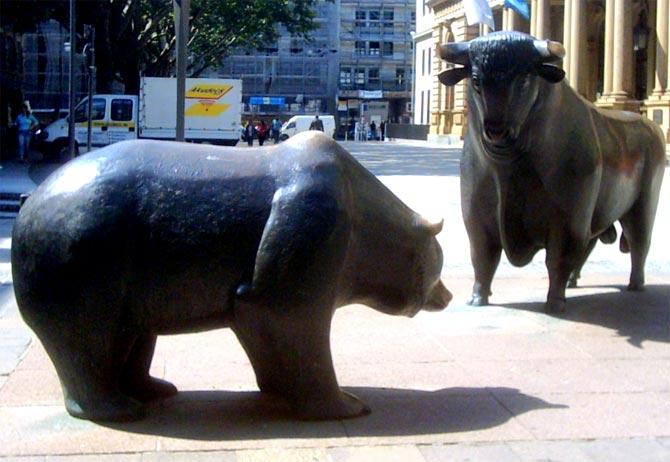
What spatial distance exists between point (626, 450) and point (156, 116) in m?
34.2

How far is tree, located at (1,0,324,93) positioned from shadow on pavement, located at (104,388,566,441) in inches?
1225

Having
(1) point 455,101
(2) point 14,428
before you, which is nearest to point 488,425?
(2) point 14,428

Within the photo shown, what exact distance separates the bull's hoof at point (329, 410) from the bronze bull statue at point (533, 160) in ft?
9.46

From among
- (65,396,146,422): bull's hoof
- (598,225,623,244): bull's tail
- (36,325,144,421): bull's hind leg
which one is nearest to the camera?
(36,325,144,421): bull's hind leg

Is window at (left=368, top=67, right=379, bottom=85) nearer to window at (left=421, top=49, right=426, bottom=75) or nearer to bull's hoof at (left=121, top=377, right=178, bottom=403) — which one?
window at (left=421, top=49, right=426, bottom=75)

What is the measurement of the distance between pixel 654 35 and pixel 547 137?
1620 inches

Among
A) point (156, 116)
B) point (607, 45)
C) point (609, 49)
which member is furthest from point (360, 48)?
point (156, 116)

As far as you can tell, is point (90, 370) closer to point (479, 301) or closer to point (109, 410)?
point (109, 410)

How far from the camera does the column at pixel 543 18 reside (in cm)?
5197

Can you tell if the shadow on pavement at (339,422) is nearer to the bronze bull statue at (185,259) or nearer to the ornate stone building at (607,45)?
the bronze bull statue at (185,259)

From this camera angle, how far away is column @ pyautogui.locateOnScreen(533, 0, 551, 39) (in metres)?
52.0

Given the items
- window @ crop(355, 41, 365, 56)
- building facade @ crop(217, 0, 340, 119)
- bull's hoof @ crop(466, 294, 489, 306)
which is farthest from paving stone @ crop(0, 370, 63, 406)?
window @ crop(355, 41, 365, 56)

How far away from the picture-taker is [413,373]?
6.76 metres

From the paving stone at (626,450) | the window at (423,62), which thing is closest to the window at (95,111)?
the paving stone at (626,450)
